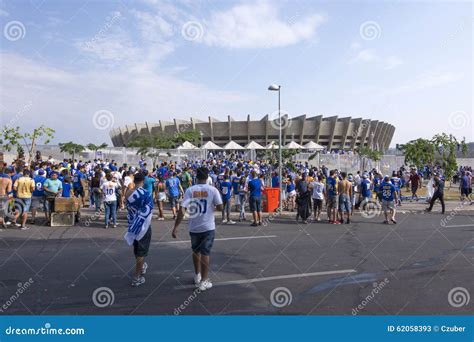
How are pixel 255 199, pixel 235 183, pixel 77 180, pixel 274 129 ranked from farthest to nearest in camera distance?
pixel 274 129
pixel 235 183
pixel 77 180
pixel 255 199

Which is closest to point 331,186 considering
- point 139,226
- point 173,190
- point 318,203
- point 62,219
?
point 318,203

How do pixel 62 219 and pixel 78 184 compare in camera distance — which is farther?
pixel 78 184

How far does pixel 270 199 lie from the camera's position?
45.2ft

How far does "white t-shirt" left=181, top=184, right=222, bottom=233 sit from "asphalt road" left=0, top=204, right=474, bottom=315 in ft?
3.01

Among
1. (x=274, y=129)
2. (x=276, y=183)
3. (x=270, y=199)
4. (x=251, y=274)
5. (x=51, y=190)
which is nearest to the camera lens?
(x=251, y=274)

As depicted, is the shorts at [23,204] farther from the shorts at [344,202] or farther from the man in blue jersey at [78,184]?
the shorts at [344,202]

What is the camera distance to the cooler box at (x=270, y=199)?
13766mm

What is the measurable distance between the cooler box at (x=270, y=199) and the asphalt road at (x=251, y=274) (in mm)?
3928

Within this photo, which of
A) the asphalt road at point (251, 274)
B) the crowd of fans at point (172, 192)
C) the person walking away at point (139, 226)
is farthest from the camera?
the crowd of fans at point (172, 192)

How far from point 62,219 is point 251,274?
23.4 ft

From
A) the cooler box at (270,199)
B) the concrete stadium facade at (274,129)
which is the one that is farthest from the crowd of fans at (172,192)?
the concrete stadium facade at (274,129)

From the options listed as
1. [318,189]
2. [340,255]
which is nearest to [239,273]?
[340,255]

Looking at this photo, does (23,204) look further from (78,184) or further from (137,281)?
(137,281)

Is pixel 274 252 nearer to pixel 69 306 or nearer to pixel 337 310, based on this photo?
pixel 337 310
